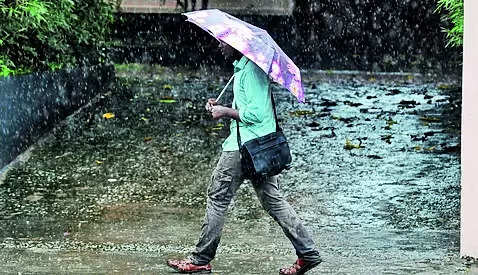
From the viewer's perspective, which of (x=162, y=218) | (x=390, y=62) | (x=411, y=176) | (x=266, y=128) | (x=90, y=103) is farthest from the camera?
(x=390, y=62)

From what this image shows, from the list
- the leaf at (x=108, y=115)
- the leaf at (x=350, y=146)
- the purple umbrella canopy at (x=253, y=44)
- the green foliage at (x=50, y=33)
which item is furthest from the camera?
the leaf at (x=108, y=115)

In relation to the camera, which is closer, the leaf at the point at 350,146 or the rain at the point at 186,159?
the rain at the point at 186,159

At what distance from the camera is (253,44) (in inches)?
243

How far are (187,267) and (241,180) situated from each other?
641 millimetres

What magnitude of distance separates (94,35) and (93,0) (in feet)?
1.55

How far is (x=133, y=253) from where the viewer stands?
691cm

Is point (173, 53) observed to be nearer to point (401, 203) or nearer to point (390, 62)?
point (390, 62)

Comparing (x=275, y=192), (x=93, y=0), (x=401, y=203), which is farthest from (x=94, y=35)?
(x=275, y=192)

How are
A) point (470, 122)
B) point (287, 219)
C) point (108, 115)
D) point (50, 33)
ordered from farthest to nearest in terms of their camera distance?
point (108, 115), point (50, 33), point (470, 122), point (287, 219)

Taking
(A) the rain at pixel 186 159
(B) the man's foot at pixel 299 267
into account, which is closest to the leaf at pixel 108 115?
(A) the rain at pixel 186 159

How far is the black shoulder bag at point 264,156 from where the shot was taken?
20.1 ft

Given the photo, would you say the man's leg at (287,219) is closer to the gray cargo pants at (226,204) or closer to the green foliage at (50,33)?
the gray cargo pants at (226,204)

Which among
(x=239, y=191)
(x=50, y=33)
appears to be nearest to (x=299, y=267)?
(x=239, y=191)

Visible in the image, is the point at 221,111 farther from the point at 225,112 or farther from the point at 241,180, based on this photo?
the point at 241,180
